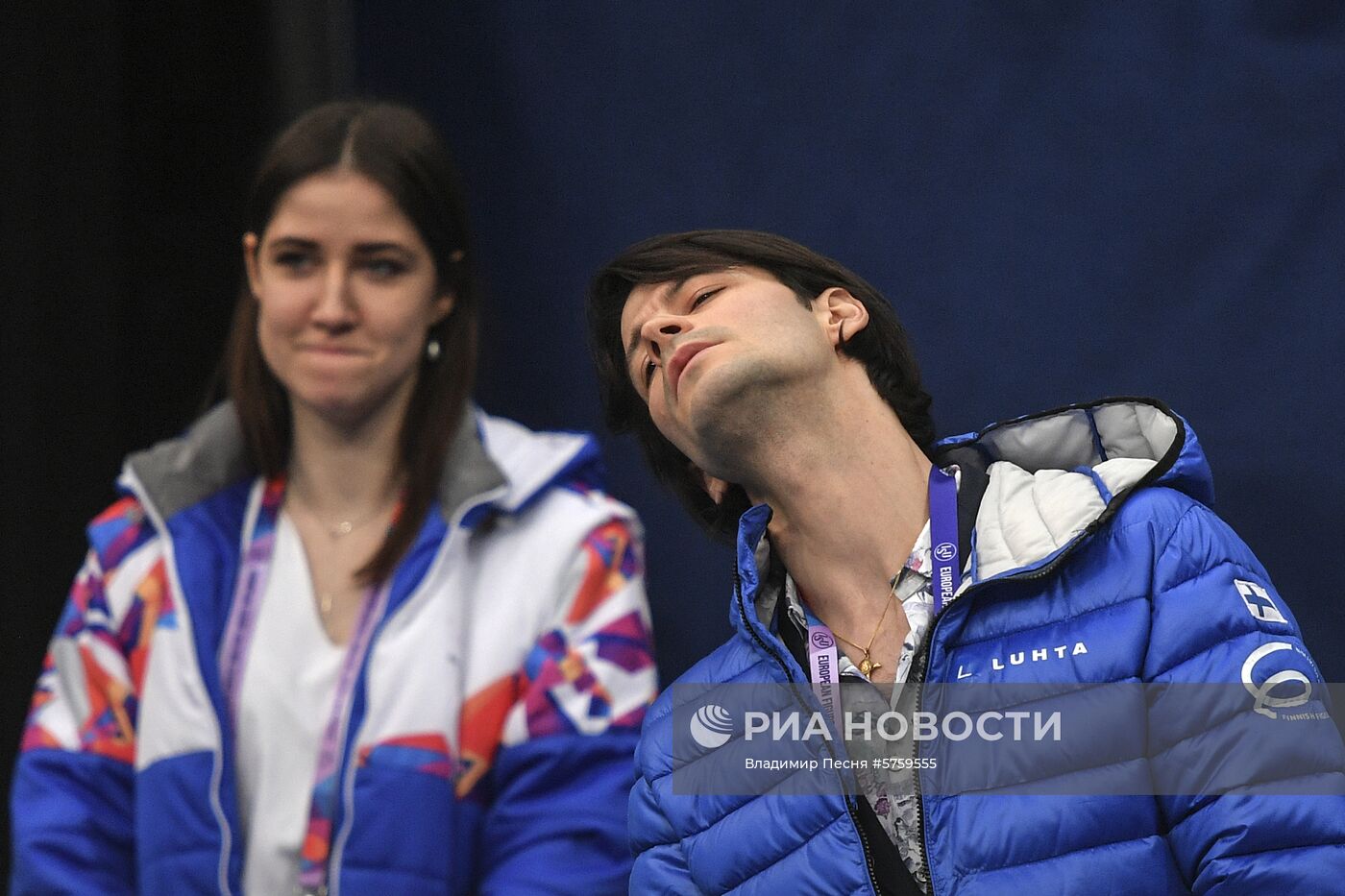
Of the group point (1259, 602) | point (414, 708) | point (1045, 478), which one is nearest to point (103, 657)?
point (414, 708)

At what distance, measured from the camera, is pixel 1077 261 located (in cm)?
204

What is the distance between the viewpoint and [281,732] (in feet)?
7.63

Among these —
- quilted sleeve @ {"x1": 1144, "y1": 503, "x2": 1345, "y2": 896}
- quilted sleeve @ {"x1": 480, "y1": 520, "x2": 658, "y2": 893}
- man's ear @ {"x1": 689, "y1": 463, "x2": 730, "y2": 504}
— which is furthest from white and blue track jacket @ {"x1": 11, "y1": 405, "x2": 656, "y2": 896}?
quilted sleeve @ {"x1": 1144, "y1": 503, "x2": 1345, "y2": 896}

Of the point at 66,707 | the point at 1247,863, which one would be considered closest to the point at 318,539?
the point at 66,707

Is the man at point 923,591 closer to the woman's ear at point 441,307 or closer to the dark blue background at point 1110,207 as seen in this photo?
the dark blue background at point 1110,207

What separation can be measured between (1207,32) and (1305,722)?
99 cm

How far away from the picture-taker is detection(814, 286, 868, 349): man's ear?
172 cm

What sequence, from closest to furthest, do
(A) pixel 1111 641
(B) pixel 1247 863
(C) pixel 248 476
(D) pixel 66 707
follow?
1. (B) pixel 1247 863
2. (A) pixel 1111 641
3. (D) pixel 66 707
4. (C) pixel 248 476

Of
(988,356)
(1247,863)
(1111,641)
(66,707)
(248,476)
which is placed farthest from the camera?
(248,476)

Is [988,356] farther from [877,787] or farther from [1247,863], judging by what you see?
[1247,863]

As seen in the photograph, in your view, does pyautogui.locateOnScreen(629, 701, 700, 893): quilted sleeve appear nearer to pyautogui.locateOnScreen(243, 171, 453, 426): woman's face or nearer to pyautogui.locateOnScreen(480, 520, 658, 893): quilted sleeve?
pyautogui.locateOnScreen(480, 520, 658, 893): quilted sleeve

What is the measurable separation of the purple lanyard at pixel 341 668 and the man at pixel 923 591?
2.41 feet

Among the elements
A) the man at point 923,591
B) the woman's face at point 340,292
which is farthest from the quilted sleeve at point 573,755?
the man at point 923,591

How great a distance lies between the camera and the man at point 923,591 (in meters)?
1.42
